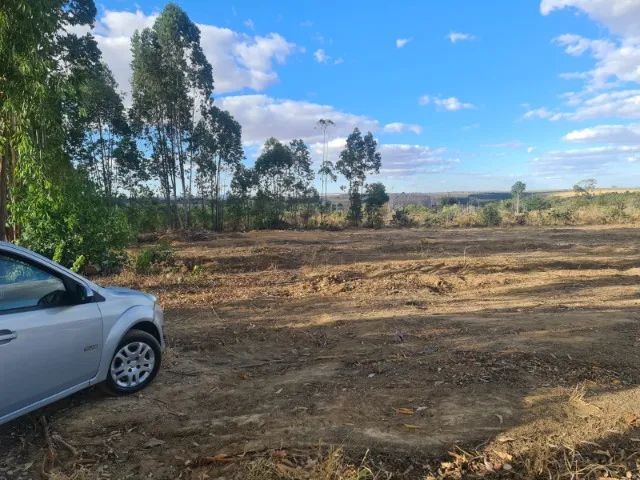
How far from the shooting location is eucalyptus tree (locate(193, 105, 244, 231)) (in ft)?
95.4

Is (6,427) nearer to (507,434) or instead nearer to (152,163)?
(507,434)

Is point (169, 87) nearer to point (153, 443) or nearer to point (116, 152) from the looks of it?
point (116, 152)

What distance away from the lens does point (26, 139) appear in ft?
22.3

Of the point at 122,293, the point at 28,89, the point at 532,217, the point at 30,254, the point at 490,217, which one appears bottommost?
the point at 532,217

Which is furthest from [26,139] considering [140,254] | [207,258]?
[207,258]

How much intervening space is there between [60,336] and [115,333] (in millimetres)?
582

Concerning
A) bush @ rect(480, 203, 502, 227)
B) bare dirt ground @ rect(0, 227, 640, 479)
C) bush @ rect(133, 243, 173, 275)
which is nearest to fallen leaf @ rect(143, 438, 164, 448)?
bare dirt ground @ rect(0, 227, 640, 479)

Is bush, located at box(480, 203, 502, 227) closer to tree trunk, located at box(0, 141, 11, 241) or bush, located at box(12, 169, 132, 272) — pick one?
bush, located at box(12, 169, 132, 272)

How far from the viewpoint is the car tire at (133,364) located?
412cm

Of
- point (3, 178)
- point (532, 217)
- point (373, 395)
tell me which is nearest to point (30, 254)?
point (373, 395)

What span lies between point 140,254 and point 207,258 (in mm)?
3079

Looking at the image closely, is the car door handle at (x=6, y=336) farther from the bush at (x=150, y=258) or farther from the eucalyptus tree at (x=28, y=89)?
the bush at (x=150, y=258)

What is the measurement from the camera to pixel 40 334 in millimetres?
3285

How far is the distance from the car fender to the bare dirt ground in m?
0.32
